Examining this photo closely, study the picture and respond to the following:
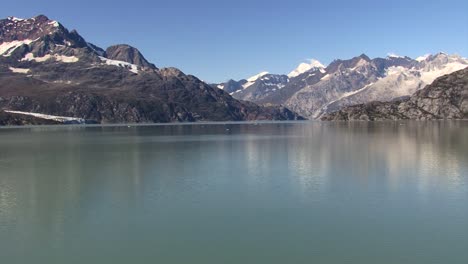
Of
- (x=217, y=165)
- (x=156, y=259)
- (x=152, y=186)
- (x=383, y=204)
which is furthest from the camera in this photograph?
(x=217, y=165)

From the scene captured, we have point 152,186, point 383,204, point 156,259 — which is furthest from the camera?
point 152,186

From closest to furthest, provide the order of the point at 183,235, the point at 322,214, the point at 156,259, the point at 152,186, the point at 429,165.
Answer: the point at 156,259 → the point at 183,235 → the point at 322,214 → the point at 152,186 → the point at 429,165

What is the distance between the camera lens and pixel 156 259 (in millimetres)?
39188

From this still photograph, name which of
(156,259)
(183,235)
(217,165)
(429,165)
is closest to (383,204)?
(183,235)

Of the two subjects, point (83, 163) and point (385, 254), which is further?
point (83, 163)

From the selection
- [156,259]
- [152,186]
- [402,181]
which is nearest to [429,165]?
[402,181]

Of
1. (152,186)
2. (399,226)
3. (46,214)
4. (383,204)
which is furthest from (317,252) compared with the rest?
(152,186)

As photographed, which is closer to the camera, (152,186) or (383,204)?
(383,204)

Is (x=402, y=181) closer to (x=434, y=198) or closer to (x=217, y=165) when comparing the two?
(x=434, y=198)

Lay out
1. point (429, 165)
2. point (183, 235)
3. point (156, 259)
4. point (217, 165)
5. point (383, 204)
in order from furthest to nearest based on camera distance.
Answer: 1. point (217, 165)
2. point (429, 165)
3. point (383, 204)
4. point (183, 235)
5. point (156, 259)

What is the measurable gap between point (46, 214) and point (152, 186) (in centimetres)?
2161

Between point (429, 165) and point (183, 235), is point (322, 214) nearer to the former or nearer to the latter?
point (183, 235)

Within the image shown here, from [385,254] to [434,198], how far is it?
27.4 m

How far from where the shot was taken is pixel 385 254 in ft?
130
